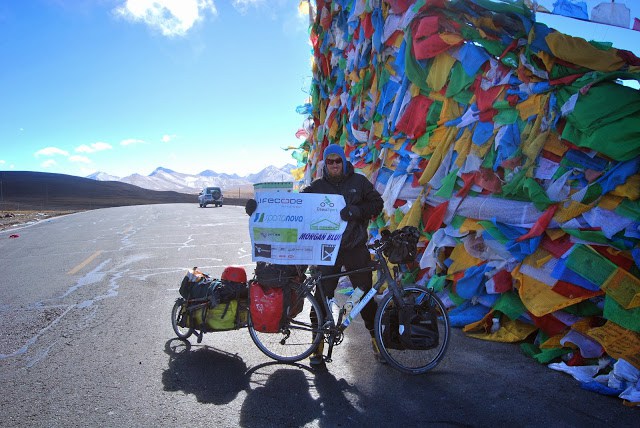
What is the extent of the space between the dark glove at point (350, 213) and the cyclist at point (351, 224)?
107 mm

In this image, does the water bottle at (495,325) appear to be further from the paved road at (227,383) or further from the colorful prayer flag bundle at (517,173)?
the paved road at (227,383)

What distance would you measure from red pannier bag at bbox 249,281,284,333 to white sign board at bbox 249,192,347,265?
322 millimetres

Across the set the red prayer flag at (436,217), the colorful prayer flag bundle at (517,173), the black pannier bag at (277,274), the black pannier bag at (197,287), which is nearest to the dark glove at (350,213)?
the black pannier bag at (277,274)

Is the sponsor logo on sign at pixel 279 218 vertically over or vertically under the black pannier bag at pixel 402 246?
over

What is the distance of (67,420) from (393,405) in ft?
7.80

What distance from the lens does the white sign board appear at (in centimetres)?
416

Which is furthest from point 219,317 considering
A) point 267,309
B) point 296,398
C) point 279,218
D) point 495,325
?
point 495,325

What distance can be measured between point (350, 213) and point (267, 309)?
1.22 metres

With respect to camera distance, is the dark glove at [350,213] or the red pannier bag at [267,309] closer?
the dark glove at [350,213]

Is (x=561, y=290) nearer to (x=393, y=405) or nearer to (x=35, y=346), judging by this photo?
(x=393, y=405)

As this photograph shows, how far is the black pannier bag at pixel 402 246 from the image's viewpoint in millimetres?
3957

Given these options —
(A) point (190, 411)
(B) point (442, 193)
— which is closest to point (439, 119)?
(B) point (442, 193)

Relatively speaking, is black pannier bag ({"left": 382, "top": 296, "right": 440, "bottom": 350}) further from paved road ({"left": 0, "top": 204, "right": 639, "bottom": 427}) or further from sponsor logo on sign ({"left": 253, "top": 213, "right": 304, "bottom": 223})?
sponsor logo on sign ({"left": 253, "top": 213, "right": 304, "bottom": 223})

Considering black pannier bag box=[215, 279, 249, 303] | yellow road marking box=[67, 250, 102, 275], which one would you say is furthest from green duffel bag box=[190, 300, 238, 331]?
yellow road marking box=[67, 250, 102, 275]
